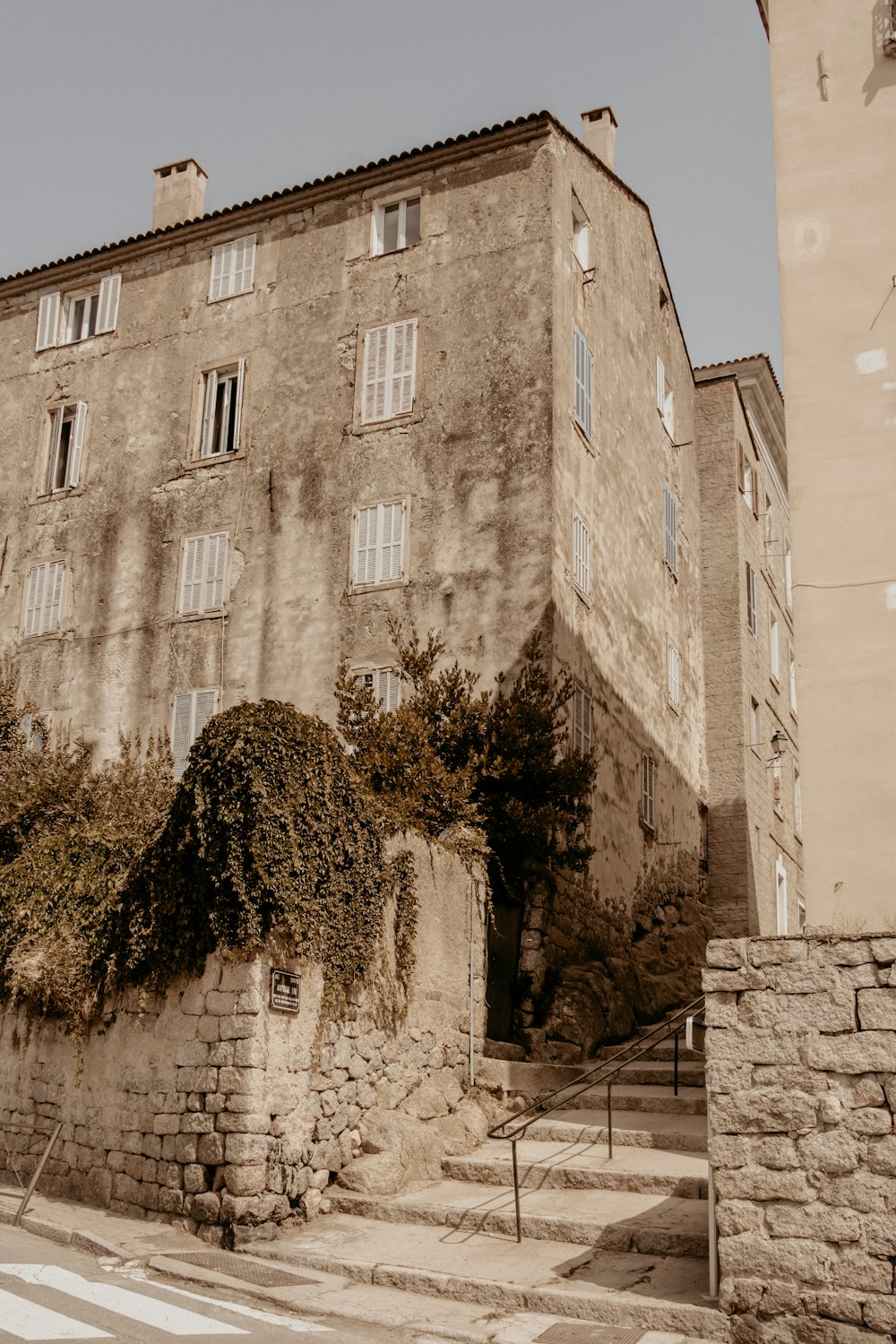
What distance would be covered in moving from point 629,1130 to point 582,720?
24.6 feet

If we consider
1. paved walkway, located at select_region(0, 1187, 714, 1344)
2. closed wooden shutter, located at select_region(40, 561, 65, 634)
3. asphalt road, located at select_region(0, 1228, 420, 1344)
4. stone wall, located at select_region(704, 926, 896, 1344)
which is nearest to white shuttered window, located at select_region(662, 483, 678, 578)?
closed wooden shutter, located at select_region(40, 561, 65, 634)

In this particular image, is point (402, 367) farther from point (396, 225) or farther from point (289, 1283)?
point (289, 1283)

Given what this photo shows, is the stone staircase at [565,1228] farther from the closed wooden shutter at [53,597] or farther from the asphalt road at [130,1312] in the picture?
the closed wooden shutter at [53,597]

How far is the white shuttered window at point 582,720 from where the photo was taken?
58.1ft

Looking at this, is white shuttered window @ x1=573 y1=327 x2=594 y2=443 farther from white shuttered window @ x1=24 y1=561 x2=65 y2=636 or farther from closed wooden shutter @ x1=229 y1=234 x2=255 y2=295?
white shuttered window @ x1=24 y1=561 x2=65 y2=636

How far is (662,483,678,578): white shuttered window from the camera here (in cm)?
2292

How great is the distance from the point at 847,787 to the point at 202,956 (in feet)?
16.7

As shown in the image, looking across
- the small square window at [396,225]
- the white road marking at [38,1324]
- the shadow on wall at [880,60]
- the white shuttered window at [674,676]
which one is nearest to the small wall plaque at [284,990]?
the white road marking at [38,1324]

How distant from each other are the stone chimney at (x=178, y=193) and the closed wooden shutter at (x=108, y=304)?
1.44 m

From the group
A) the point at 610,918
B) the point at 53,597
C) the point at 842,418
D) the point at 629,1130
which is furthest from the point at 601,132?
the point at 629,1130

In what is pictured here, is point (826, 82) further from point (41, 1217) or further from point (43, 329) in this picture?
point (43, 329)

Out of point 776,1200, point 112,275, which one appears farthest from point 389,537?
point 776,1200

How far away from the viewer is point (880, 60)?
426 inches

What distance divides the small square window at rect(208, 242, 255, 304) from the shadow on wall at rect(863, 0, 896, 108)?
1245cm
